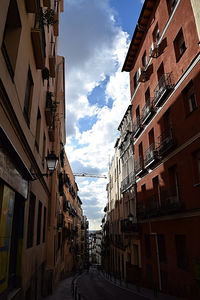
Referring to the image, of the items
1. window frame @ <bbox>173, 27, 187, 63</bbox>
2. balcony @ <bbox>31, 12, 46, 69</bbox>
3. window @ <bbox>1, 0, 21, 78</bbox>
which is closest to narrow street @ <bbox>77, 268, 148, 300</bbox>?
balcony @ <bbox>31, 12, 46, 69</bbox>

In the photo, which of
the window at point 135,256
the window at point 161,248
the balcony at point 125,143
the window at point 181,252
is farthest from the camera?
the balcony at point 125,143

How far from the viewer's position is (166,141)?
1509 centimetres

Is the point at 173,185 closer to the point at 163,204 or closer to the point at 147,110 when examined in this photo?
the point at 163,204

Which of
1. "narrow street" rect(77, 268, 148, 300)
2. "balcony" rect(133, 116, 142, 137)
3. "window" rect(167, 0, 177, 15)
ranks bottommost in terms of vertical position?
"narrow street" rect(77, 268, 148, 300)

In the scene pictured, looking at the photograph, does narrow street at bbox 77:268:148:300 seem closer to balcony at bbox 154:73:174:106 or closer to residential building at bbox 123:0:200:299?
residential building at bbox 123:0:200:299

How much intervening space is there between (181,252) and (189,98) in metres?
8.56

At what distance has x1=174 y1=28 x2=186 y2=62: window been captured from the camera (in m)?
14.3

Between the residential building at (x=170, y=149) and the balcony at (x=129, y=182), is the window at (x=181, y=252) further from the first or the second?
the balcony at (x=129, y=182)

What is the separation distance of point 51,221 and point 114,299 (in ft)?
22.2

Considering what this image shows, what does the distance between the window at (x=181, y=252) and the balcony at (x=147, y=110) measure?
869 cm

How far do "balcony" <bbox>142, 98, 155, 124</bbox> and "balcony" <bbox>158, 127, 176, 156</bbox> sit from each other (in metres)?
2.33

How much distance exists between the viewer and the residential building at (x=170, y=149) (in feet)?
39.4

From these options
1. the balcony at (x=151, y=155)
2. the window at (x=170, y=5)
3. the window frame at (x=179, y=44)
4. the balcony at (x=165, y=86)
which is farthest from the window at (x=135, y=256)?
the window at (x=170, y=5)

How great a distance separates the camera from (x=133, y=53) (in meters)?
23.6
